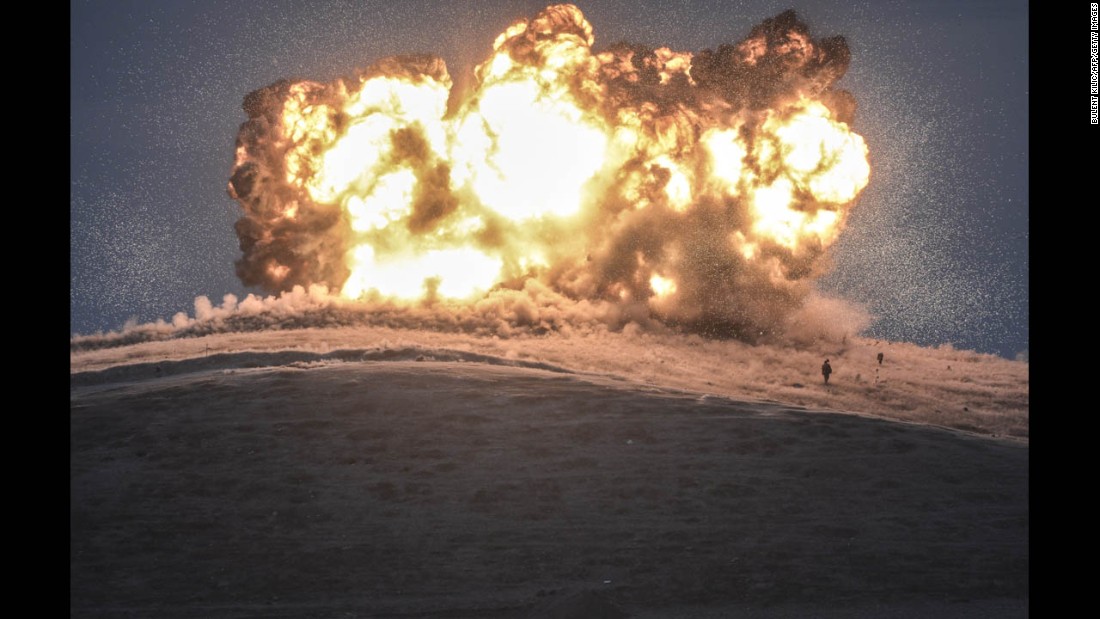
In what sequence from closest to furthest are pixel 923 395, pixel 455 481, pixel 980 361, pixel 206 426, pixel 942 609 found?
1. pixel 942 609
2. pixel 455 481
3. pixel 206 426
4. pixel 923 395
5. pixel 980 361

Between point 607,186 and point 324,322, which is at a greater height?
point 607,186

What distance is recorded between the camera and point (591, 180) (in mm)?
76188

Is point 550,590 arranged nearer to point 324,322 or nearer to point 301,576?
point 301,576

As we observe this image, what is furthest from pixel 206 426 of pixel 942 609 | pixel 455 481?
pixel 942 609

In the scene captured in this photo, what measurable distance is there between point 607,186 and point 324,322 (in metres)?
18.9

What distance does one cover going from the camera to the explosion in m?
75.1

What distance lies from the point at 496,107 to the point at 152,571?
49.7 metres

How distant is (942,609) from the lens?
27.8 m

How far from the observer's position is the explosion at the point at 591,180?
75.1 metres

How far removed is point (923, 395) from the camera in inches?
2549

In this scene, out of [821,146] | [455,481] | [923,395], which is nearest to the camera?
[455,481]
